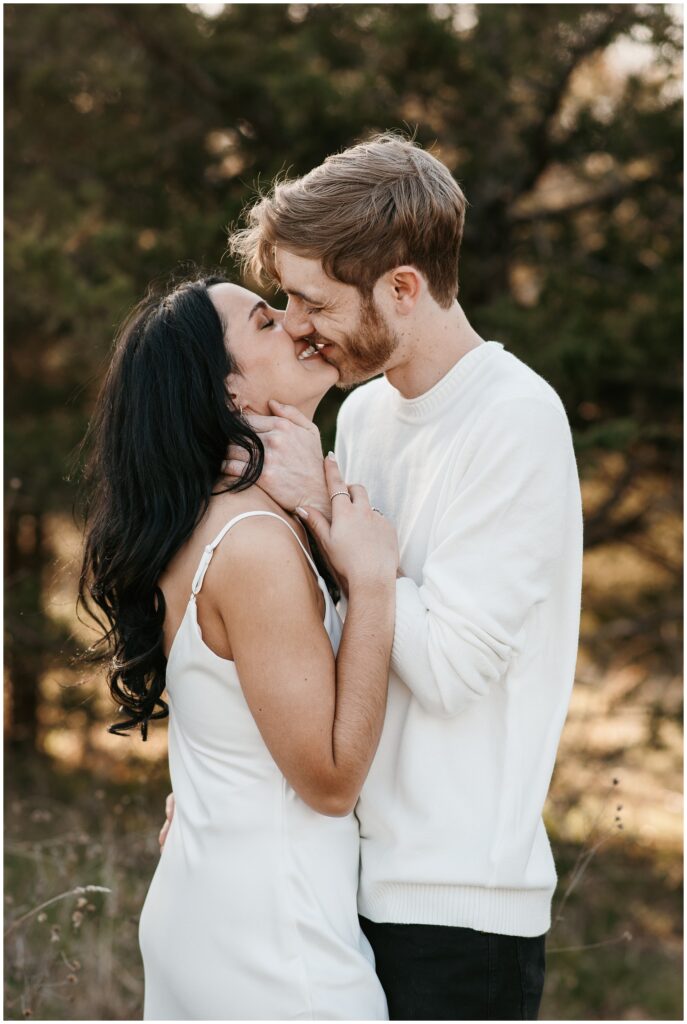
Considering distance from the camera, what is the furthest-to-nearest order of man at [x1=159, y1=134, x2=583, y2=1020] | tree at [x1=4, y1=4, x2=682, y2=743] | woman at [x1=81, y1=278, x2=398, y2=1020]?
1. tree at [x1=4, y1=4, x2=682, y2=743]
2. man at [x1=159, y1=134, x2=583, y2=1020]
3. woman at [x1=81, y1=278, x2=398, y2=1020]

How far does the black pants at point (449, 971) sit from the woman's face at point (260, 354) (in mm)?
1218

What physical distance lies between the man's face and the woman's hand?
358mm

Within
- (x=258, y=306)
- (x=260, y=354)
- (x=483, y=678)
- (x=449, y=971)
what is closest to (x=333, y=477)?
(x=260, y=354)

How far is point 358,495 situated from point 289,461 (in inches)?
6.9

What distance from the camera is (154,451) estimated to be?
229 centimetres

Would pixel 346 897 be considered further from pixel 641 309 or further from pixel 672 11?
pixel 672 11

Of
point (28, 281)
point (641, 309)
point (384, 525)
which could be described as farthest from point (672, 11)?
point (384, 525)

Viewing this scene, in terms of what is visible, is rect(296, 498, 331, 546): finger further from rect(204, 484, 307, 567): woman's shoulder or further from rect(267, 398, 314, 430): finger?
rect(267, 398, 314, 430): finger

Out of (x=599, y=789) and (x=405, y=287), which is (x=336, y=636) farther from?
(x=599, y=789)

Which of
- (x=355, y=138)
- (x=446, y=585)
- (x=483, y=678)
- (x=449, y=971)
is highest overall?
(x=355, y=138)

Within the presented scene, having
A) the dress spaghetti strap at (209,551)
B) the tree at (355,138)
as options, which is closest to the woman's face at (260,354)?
the dress spaghetti strap at (209,551)

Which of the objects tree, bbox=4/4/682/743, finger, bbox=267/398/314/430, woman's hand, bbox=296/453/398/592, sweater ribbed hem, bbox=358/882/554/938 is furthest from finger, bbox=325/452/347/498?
tree, bbox=4/4/682/743

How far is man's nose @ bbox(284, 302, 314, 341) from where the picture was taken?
2.54 m

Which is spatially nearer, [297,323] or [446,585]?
[446,585]
